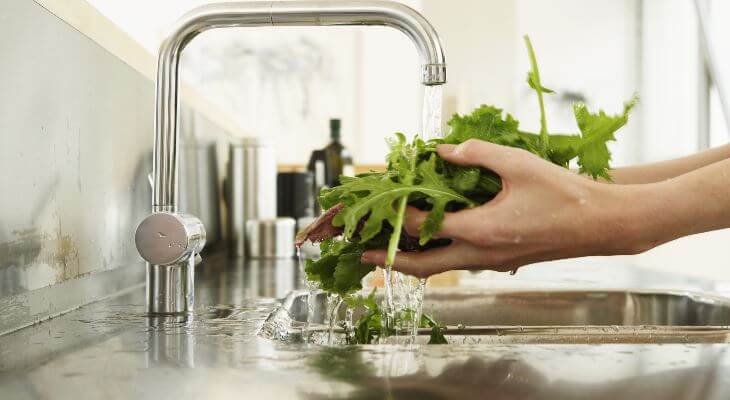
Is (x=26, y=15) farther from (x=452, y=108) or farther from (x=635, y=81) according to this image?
(x=635, y=81)

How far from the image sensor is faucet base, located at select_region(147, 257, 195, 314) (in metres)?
0.83

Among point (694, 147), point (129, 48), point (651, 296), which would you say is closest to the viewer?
point (129, 48)

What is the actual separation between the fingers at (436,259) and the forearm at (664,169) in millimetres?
476

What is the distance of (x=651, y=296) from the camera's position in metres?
1.28

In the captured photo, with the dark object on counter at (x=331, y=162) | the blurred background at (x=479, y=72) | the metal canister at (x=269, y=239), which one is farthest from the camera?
the blurred background at (x=479, y=72)

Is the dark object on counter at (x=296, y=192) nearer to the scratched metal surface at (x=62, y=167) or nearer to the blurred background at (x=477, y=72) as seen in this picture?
the scratched metal surface at (x=62, y=167)

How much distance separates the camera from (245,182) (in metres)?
2.28

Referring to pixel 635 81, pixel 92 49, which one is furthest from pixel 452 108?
pixel 92 49

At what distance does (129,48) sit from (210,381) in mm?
806

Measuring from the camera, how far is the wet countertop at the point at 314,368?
18.6 inches

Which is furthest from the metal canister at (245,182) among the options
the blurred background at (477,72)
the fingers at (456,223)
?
the blurred background at (477,72)

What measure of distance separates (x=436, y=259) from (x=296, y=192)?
2021mm

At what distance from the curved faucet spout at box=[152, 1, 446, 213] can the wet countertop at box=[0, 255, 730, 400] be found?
0.18 m

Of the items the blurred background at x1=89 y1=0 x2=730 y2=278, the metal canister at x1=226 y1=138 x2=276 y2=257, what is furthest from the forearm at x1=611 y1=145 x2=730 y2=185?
the blurred background at x1=89 y1=0 x2=730 y2=278
